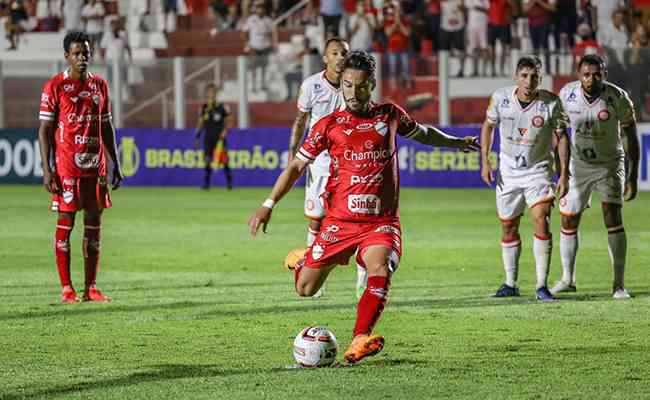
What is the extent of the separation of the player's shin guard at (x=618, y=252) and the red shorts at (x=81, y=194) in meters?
4.25

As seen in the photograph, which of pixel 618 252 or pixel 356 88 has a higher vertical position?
pixel 356 88

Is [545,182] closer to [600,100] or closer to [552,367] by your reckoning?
[600,100]

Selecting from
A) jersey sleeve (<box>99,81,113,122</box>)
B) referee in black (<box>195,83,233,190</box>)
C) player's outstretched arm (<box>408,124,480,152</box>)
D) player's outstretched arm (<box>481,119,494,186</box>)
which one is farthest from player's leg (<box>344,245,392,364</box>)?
referee in black (<box>195,83,233,190</box>)

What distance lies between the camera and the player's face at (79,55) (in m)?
11.2

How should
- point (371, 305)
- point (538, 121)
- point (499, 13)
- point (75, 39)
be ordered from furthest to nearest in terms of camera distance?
point (499, 13) → point (538, 121) → point (75, 39) → point (371, 305)

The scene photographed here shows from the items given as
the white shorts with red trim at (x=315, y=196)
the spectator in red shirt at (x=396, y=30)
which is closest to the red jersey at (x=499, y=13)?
the spectator in red shirt at (x=396, y=30)

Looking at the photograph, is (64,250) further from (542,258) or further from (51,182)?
(542,258)

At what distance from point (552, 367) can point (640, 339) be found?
1.32m

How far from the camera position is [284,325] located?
391 inches

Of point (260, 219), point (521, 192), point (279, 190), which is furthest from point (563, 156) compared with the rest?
point (260, 219)

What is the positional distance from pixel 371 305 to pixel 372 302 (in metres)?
0.02

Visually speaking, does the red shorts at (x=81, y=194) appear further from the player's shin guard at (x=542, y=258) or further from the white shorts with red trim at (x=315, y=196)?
the player's shin guard at (x=542, y=258)

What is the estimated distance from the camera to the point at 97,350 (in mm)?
8820

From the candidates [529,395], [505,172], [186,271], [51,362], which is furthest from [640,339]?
[186,271]
